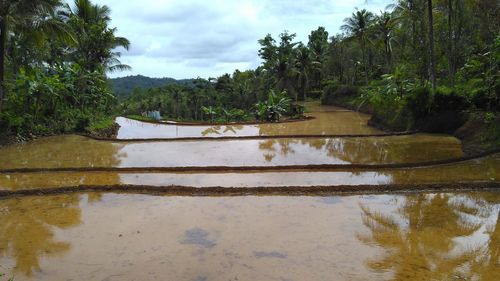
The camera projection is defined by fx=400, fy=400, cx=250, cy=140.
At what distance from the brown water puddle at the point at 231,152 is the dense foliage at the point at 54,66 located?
1.98 meters

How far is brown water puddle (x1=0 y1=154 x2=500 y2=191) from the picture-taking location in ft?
31.0

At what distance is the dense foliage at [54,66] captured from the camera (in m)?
15.3

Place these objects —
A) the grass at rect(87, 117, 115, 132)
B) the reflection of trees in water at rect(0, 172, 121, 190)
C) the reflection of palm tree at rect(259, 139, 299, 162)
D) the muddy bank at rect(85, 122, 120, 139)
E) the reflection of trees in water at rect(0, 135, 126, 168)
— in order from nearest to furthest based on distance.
A: the reflection of trees in water at rect(0, 172, 121, 190), the reflection of trees in water at rect(0, 135, 126, 168), the reflection of palm tree at rect(259, 139, 299, 162), the muddy bank at rect(85, 122, 120, 139), the grass at rect(87, 117, 115, 132)

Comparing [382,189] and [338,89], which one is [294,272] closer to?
[382,189]

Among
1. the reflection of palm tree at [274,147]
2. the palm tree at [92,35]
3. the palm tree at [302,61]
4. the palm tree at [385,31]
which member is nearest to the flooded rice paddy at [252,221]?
the reflection of palm tree at [274,147]

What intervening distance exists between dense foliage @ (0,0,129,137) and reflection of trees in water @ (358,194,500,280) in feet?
45.9

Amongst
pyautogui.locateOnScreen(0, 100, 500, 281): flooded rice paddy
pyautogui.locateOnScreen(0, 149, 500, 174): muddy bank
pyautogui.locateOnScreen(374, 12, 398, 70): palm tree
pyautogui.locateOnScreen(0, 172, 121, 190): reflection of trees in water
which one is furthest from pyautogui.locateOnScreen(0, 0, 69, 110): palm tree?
pyautogui.locateOnScreen(374, 12, 398, 70): palm tree

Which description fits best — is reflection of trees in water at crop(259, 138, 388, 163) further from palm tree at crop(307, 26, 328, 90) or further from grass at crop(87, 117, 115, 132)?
palm tree at crop(307, 26, 328, 90)

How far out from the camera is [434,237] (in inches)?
238

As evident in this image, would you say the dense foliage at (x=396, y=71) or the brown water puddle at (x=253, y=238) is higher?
the dense foliage at (x=396, y=71)

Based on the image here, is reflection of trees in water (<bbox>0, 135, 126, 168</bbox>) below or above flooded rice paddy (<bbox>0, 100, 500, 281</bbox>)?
above

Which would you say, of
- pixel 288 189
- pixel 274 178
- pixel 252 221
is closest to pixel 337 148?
pixel 274 178

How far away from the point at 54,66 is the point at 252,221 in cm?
1900

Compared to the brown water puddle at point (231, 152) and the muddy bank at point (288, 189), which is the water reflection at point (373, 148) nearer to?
the brown water puddle at point (231, 152)
